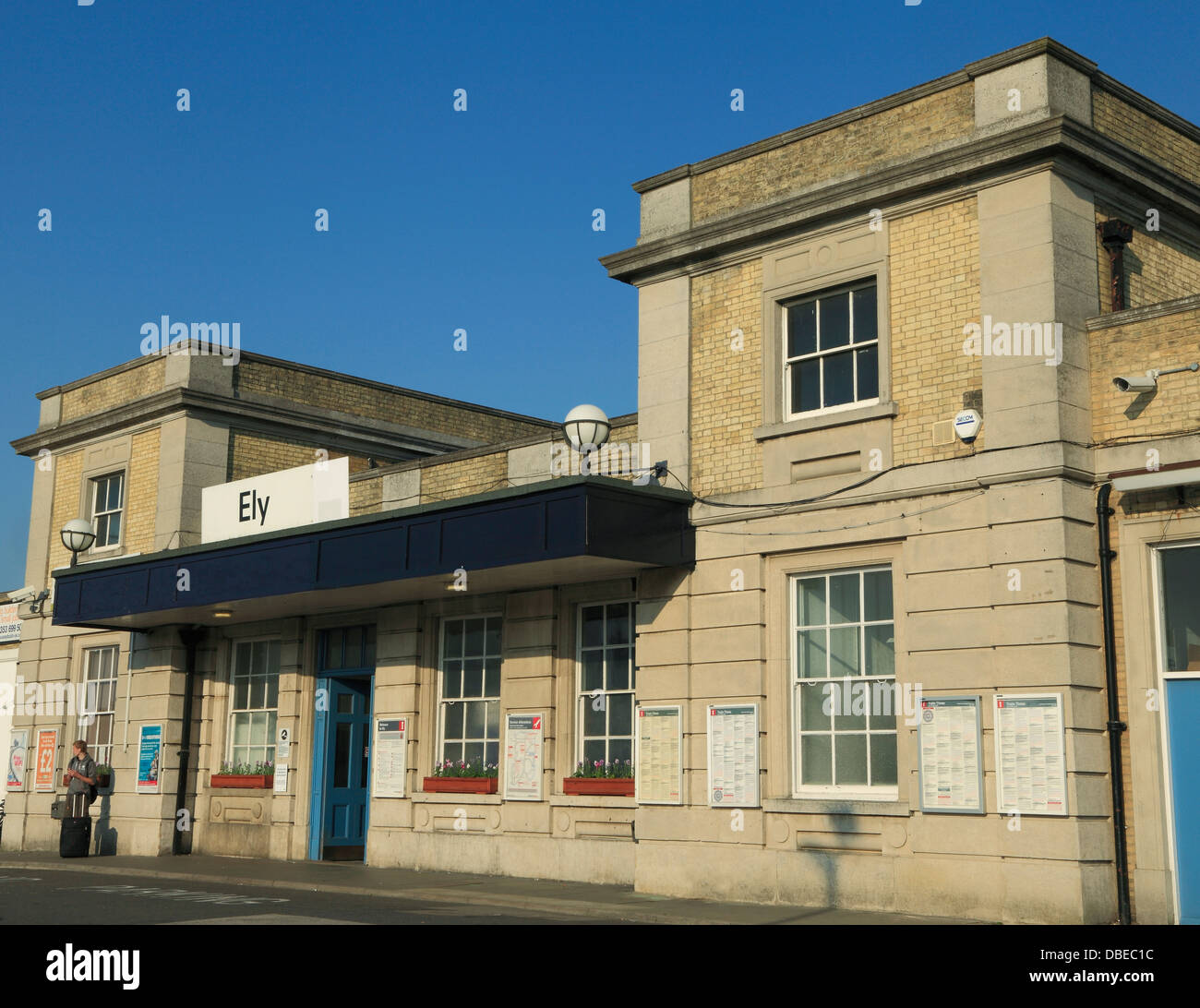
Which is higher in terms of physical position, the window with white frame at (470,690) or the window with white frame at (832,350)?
the window with white frame at (832,350)

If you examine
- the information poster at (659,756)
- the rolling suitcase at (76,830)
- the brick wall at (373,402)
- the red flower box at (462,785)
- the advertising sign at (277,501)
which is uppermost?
the brick wall at (373,402)

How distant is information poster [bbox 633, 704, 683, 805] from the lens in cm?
1520

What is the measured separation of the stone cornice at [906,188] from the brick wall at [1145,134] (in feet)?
1.24

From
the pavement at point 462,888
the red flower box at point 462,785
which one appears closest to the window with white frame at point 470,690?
the red flower box at point 462,785

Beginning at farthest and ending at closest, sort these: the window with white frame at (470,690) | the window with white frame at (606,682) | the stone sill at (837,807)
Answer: the window with white frame at (470,690) → the window with white frame at (606,682) → the stone sill at (837,807)

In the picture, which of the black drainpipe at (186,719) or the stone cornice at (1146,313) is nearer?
the stone cornice at (1146,313)

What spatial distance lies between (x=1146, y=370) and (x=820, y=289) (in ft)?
11.9

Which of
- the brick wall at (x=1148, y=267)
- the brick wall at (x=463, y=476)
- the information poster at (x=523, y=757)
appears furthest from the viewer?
the brick wall at (x=463, y=476)

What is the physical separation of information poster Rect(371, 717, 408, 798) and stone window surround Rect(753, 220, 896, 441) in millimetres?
7343

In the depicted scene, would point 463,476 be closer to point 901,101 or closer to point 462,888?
point 462,888

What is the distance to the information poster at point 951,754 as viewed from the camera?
1262 cm

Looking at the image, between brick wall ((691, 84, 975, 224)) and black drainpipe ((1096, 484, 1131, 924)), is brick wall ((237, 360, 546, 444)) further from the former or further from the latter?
black drainpipe ((1096, 484, 1131, 924))

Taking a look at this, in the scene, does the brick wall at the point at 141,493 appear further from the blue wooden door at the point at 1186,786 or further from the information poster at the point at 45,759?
the blue wooden door at the point at 1186,786

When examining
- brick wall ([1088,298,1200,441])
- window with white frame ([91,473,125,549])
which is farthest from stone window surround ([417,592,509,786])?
brick wall ([1088,298,1200,441])
